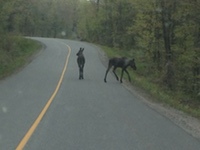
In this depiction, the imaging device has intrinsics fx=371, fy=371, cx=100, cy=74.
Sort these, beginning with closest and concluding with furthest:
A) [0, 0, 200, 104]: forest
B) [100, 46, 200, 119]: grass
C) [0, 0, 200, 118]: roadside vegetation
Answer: [100, 46, 200, 119]: grass → [0, 0, 200, 118]: roadside vegetation → [0, 0, 200, 104]: forest

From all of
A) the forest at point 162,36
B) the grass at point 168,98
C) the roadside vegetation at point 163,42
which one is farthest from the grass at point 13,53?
the grass at point 168,98

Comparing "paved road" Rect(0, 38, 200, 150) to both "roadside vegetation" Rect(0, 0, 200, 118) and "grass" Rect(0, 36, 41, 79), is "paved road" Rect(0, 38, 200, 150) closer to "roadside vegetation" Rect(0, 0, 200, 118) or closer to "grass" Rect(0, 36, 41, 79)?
"roadside vegetation" Rect(0, 0, 200, 118)

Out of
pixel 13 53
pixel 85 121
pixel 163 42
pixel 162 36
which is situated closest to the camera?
pixel 85 121

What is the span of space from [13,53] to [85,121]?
3149cm

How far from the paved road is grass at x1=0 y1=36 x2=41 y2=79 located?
876cm

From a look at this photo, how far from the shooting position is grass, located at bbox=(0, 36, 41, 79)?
27959 millimetres

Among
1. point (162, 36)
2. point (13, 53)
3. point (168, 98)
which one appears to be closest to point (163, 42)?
point (162, 36)

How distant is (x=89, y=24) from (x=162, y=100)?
56664 mm

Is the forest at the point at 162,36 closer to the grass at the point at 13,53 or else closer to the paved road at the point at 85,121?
the grass at the point at 13,53

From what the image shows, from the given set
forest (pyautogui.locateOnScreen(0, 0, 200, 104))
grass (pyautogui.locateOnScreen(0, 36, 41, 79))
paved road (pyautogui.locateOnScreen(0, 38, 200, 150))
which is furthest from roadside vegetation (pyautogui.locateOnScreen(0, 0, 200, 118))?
paved road (pyautogui.locateOnScreen(0, 38, 200, 150))

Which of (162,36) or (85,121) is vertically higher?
(162,36)

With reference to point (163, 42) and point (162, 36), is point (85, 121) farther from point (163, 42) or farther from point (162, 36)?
point (162, 36)

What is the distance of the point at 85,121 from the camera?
995cm

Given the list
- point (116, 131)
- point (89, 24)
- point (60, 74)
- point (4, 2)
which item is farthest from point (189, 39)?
point (89, 24)
